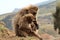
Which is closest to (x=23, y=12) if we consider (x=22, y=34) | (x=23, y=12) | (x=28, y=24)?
(x=23, y=12)

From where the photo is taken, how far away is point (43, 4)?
1289 inches

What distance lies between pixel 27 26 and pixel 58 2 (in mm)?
6187

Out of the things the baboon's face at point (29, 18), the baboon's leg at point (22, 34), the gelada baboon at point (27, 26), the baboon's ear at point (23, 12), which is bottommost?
the baboon's leg at point (22, 34)

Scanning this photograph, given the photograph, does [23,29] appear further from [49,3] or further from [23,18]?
[49,3]

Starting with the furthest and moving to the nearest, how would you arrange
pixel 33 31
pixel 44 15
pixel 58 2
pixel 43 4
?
1. pixel 43 4
2. pixel 44 15
3. pixel 33 31
4. pixel 58 2

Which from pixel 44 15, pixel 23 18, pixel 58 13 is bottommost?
pixel 44 15

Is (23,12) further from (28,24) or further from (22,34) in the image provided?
(22,34)

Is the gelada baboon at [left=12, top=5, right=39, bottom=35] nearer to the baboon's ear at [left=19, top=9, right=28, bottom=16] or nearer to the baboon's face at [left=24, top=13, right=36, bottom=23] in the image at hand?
the baboon's ear at [left=19, top=9, right=28, bottom=16]

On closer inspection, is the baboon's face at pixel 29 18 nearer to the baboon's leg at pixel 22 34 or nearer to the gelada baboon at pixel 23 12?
the gelada baboon at pixel 23 12

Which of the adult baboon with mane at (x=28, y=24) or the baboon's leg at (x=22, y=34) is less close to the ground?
the adult baboon with mane at (x=28, y=24)

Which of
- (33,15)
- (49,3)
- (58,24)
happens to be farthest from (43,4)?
(58,24)

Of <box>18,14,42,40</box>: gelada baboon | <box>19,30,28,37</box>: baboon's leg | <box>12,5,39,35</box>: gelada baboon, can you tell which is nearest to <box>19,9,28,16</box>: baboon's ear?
<box>12,5,39,35</box>: gelada baboon

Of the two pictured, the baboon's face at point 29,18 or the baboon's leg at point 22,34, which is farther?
the baboon's face at point 29,18

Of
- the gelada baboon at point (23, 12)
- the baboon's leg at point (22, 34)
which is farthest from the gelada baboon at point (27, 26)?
the gelada baboon at point (23, 12)
